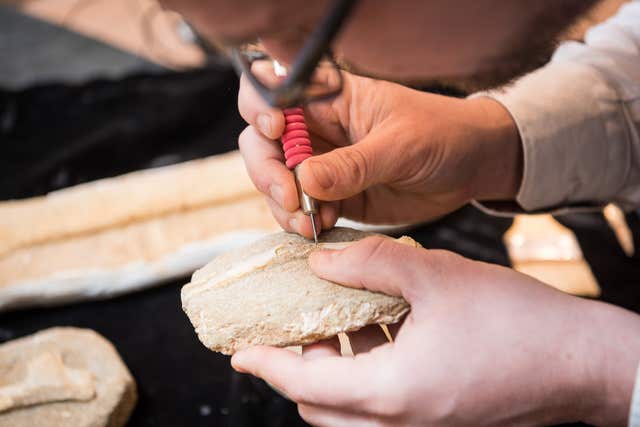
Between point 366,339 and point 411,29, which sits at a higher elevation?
point 411,29

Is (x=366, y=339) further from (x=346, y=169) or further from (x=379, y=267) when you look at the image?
(x=346, y=169)

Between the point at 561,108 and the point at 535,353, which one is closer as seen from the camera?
the point at 535,353

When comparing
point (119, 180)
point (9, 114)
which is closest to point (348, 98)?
point (119, 180)

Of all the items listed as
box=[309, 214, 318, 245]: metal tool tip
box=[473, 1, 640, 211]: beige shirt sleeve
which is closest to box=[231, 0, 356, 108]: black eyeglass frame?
box=[309, 214, 318, 245]: metal tool tip

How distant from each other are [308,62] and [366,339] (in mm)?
694

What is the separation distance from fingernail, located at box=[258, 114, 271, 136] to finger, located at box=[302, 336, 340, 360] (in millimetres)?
438

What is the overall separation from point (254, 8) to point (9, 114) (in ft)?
7.47

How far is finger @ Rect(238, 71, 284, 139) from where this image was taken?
1.17m

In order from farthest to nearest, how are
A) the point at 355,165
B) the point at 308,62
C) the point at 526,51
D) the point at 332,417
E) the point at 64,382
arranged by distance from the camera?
1. the point at 64,382
2. the point at 355,165
3. the point at 332,417
4. the point at 526,51
5. the point at 308,62

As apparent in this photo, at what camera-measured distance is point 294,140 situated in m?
1.17

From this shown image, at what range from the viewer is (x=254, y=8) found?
→ 2.07ft

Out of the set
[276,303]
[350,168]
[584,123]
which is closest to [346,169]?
[350,168]

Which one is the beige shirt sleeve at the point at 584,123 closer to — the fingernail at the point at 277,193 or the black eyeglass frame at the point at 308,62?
the fingernail at the point at 277,193

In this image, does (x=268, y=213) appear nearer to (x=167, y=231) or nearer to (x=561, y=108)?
(x=167, y=231)
